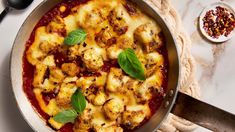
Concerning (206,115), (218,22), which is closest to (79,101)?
(206,115)

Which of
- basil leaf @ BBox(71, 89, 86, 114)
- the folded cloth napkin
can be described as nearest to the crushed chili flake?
the folded cloth napkin

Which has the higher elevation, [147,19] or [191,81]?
[147,19]

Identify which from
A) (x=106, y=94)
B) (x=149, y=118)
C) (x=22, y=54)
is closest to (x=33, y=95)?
(x=22, y=54)

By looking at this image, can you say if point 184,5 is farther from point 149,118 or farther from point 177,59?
point 149,118

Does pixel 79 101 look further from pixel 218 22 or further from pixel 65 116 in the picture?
pixel 218 22

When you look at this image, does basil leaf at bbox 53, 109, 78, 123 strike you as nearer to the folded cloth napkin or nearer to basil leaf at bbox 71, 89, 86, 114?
basil leaf at bbox 71, 89, 86, 114

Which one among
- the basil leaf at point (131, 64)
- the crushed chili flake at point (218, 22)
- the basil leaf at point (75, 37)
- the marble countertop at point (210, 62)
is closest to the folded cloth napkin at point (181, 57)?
the marble countertop at point (210, 62)
